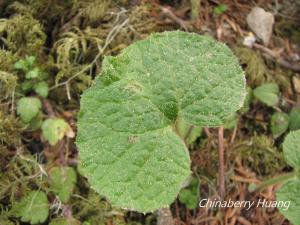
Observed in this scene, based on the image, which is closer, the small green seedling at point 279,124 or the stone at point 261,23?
the small green seedling at point 279,124

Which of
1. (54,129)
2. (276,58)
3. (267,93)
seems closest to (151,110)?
(54,129)

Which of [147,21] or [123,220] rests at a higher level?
[147,21]

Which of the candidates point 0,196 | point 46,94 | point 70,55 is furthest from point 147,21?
point 0,196

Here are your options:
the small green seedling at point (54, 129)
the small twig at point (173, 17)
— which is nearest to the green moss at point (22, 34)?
the small green seedling at point (54, 129)

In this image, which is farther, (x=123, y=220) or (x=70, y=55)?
(x=70, y=55)

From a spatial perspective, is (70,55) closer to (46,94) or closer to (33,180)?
(46,94)

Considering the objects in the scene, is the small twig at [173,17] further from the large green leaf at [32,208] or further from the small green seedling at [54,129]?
the large green leaf at [32,208]

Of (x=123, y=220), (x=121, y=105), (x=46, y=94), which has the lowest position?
(x=123, y=220)

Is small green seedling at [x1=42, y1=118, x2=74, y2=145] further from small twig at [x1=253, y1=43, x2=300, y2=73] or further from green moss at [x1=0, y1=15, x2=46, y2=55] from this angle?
small twig at [x1=253, y1=43, x2=300, y2=73]

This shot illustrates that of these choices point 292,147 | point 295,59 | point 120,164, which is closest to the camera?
point 120,164
